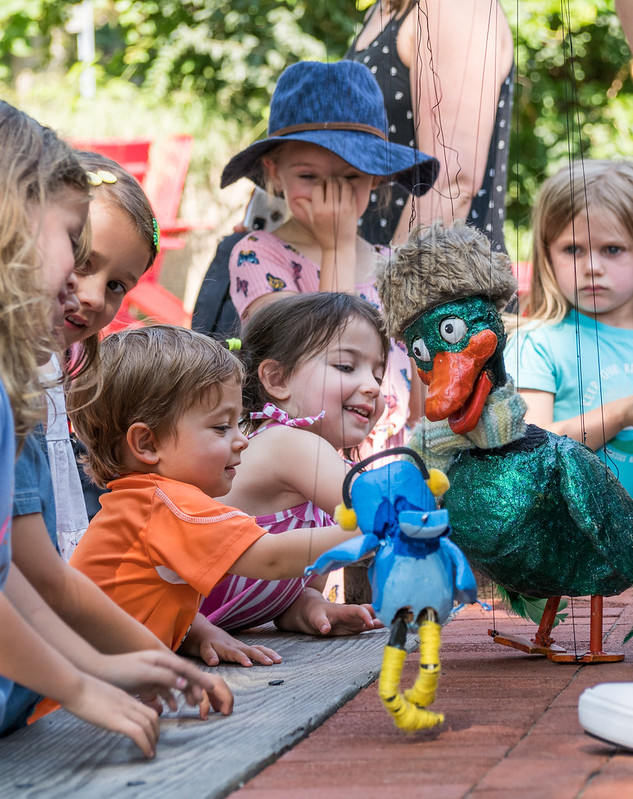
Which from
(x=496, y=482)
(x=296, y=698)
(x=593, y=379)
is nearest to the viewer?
(x=296, y=698)

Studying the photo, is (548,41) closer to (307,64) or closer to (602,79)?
(602,79)

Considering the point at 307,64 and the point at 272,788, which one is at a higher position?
the point at 307,64

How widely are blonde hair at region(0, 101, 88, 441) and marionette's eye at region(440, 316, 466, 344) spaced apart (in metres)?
0.70

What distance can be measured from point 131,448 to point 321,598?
71cm

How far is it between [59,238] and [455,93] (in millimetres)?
1142

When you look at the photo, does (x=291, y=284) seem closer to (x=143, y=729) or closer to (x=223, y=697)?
(x=223, y=697)

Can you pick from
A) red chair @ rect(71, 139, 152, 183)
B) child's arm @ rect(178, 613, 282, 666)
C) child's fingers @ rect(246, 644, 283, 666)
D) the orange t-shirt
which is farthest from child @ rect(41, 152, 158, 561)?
red chair @ rect(71, 139, 152, 183)

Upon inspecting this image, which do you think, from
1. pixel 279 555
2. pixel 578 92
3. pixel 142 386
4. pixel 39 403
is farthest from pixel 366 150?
pixel 578 92

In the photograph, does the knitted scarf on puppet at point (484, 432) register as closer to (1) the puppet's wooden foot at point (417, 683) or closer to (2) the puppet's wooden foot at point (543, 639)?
(2) the puppet's wooden foot at point (543, 639)

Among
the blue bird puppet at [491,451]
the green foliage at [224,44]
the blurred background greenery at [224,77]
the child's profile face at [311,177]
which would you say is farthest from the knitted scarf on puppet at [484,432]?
the green foliage at [224,44]

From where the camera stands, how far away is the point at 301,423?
105 inches

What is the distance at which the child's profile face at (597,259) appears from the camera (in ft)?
10.3

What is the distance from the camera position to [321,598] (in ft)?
8.89

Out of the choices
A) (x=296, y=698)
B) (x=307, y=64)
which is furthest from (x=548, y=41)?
(x=296, y=698)
